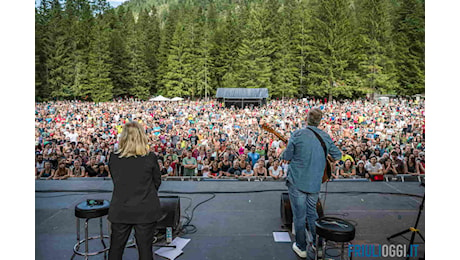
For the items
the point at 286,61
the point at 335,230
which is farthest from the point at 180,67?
the point at 335,230

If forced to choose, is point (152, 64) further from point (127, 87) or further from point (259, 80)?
point (259, 80)

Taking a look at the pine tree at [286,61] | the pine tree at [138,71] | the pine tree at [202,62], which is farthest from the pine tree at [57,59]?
the pine tree at [286,61]

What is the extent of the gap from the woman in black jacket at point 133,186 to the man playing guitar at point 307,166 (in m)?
1.08

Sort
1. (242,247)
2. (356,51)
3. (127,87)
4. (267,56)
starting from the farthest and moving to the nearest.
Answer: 1. (127,87)
2. (267,56)
3. (356,51)
4. (242,247)

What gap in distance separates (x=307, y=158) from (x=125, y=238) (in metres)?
1.41

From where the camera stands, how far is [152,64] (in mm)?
30953

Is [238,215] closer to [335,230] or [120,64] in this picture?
[335,230]

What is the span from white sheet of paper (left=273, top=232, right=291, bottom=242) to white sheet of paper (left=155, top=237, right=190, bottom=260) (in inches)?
32.1

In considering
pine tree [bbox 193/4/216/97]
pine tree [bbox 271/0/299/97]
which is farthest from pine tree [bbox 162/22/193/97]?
pine tree [bbox 271/0/299/97]

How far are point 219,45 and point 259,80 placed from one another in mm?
6885

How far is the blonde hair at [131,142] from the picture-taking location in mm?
2043

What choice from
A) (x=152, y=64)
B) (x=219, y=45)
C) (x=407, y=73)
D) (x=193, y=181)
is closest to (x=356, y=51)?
(x=407, y=73)

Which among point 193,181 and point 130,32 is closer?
point 193,181
